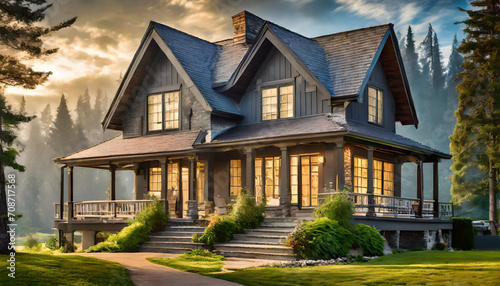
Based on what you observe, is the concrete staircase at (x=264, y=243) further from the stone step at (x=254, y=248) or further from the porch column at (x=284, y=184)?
the porch column at (x=284, y=184)

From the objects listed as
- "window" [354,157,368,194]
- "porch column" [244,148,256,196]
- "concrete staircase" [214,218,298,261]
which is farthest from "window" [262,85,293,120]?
"concrete staircase" [214,218,298,261]

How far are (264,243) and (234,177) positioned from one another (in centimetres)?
771

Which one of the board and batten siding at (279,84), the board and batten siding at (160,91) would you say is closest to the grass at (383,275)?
the board and batten siding at (279,84)

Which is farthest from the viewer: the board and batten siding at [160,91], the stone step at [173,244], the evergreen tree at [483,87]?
the evergreen tree at [483,87]

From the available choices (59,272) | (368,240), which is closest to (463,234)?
(368,240)

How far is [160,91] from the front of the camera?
28266mm

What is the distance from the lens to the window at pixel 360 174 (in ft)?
82.0

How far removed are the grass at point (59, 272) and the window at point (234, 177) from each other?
1141 centimetres

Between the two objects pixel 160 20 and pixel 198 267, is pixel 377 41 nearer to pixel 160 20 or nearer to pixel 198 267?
pixel 160 20

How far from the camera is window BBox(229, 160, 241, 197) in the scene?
26203 millimetres

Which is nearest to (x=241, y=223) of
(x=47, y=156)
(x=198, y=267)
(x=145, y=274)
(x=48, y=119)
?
(x=198, y=267)

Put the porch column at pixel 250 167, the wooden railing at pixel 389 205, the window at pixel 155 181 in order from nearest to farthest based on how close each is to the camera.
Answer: the wooden railing at pixel 389 205 → the porch column at pixel 250 167 → the window at pixel 155 181

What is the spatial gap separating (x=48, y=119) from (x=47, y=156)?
2134 cm

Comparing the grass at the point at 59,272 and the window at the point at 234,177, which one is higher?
the window at the point at 234,177
